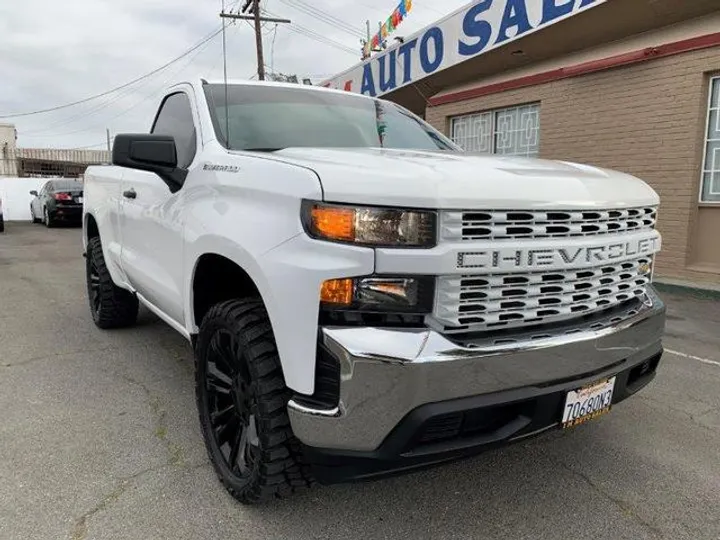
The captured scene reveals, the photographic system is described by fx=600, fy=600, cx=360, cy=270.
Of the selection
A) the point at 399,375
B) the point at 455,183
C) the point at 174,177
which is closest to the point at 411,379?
the point at 399,375

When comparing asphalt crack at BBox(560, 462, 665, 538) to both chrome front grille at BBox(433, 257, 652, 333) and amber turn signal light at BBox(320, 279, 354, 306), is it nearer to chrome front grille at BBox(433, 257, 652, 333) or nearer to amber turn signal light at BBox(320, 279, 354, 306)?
chrome front grille at BBox(433, 257, 652, 333)

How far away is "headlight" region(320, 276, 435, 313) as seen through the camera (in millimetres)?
1999

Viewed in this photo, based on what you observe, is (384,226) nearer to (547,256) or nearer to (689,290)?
(547,256)

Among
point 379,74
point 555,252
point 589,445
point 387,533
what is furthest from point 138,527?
point 379,74

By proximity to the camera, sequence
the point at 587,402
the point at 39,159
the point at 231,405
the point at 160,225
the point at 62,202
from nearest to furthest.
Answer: the point at 587,402 < the point at 231,405 < the point at 160,225 < the point at 62,202 < the point at 39,159

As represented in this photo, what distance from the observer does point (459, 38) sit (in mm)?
11133

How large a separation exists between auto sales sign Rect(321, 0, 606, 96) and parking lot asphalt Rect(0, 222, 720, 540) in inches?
262

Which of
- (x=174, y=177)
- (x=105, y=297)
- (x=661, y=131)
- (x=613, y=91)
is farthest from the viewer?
(x=613, y=91)

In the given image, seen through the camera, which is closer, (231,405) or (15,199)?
(231,405)

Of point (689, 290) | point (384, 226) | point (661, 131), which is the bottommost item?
point (689, 290)

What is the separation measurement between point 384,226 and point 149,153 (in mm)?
1592

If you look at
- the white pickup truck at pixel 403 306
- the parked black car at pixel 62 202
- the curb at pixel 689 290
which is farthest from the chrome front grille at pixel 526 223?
the parked black car at pixel 62 202

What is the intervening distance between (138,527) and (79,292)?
224 inches

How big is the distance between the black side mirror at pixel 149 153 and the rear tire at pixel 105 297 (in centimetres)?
216
